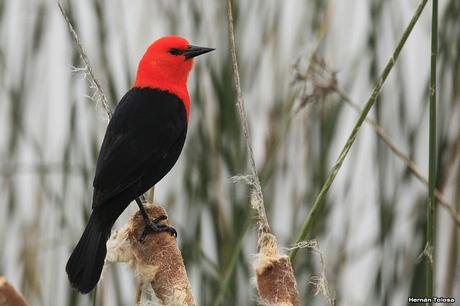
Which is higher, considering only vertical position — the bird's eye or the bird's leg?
the bird's eye

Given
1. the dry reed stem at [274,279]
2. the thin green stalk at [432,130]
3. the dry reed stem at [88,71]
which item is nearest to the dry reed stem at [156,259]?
the dry reed stem at [274,279]

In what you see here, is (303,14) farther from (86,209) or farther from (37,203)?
(37,203)

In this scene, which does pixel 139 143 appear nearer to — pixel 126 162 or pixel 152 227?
pixel 126 162

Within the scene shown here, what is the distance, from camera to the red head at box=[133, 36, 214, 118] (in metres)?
2.04

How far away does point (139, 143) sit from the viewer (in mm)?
1801

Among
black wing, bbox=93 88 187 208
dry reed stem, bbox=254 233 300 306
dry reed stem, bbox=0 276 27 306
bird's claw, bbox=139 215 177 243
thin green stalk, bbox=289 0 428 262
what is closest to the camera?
dry reed stem, bbox=0 276 27 306

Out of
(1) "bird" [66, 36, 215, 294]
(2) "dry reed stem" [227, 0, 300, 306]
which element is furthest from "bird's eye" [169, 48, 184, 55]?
(2) "dry reed stem" [227, 0, 300, 306]

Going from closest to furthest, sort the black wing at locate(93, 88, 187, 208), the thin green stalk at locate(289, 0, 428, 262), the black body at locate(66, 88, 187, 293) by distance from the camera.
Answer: the thin green stalk at locate(289, 0, 428, 262), the black body at locate(66, 88, 187, 293), the black wing at locate(93, 88, 187, 208)

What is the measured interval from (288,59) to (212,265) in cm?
76

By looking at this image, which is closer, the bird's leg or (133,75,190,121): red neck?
the bird's leg

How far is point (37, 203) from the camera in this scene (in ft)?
8.86

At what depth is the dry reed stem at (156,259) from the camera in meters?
1.26

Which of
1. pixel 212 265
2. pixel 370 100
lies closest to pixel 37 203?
pixel 212 265

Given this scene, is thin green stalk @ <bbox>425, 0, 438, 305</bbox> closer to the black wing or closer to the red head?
the black wing
